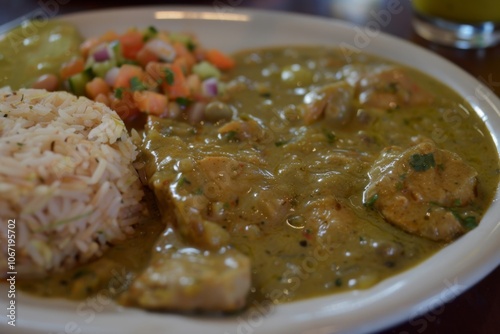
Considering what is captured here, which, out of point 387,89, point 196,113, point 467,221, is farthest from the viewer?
point 387,89

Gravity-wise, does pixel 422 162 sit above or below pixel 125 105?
above

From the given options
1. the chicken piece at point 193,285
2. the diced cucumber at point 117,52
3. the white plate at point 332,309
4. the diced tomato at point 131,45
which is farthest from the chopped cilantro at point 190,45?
the white plate at point 332,309

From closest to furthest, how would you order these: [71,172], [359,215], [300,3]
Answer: [71,172], [359,215], [300,3]

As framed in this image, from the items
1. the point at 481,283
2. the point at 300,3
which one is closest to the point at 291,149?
the point at 481,283

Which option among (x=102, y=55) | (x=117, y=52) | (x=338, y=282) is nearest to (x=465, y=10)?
(x=117, y=52)

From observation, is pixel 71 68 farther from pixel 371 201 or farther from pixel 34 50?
pixel 371 201

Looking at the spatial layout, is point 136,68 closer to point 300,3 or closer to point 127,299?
point 127,299
